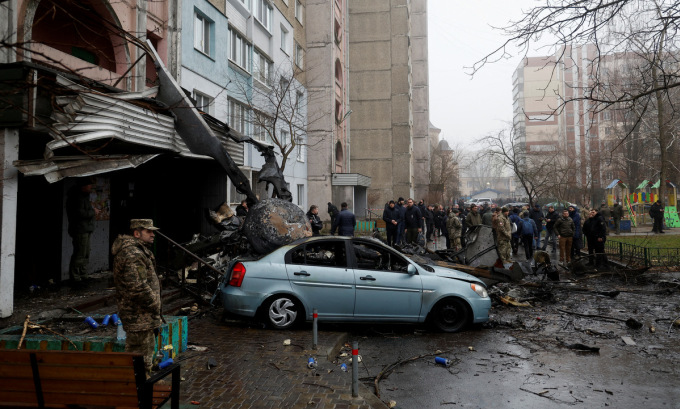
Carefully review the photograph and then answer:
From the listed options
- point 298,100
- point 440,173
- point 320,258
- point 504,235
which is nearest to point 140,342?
point 320,258

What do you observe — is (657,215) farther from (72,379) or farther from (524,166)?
(72,379)

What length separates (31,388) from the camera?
3266 mm

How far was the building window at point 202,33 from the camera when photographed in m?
17.0

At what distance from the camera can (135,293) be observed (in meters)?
4.55

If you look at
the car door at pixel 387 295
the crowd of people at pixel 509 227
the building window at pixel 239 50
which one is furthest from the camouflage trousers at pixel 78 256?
the building window at pixel 239 50

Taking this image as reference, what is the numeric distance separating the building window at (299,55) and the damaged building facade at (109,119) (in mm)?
8303

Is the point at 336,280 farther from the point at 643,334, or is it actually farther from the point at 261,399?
the point at 643,334

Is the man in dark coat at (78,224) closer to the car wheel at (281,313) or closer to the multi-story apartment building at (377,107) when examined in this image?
the car wheel at (281,313)

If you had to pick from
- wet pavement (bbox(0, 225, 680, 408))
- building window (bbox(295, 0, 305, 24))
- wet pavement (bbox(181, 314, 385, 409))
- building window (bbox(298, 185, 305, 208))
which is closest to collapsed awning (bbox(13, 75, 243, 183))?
wet pavement (bbox(0, 225, 680, 408))

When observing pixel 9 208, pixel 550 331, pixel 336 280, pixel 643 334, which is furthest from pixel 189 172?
pixel 643 334

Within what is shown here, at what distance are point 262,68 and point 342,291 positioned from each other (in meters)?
18.4

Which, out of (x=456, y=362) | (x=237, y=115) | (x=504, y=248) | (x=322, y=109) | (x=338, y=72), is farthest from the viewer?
(x=338, y=72)

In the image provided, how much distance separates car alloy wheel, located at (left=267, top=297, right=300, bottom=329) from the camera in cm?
724

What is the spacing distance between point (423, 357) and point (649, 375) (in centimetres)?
276
